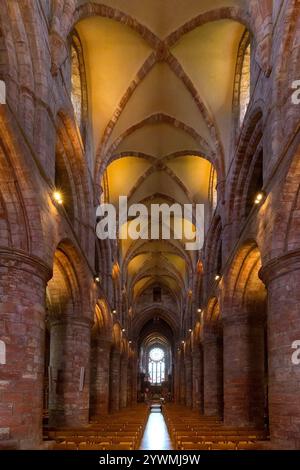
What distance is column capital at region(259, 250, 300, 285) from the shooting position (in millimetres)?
12562

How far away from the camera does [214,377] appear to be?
93.0ft

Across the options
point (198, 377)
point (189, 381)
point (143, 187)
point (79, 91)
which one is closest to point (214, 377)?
point (198, 377)

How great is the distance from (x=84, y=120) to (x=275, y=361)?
1280cm

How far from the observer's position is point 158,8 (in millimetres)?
19875

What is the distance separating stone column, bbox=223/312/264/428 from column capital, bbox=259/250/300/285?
6.82 metres

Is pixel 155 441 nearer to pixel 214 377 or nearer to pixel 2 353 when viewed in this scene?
pixel 214 377

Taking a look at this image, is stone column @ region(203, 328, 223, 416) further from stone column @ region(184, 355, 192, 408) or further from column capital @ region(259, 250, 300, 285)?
column capital @ region(259, 250, 300, 285)

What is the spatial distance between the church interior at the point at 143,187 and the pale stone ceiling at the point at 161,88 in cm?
7

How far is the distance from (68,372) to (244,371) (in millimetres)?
6131

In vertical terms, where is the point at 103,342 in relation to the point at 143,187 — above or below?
below

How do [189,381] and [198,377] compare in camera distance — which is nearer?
[198,377]

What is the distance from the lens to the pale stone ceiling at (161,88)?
20203mm

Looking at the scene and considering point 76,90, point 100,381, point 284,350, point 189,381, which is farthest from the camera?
point 189,381

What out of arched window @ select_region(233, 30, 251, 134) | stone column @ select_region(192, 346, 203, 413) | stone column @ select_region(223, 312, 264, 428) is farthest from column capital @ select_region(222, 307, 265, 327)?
stone column @ select_region(192, 346, 203, 413)
